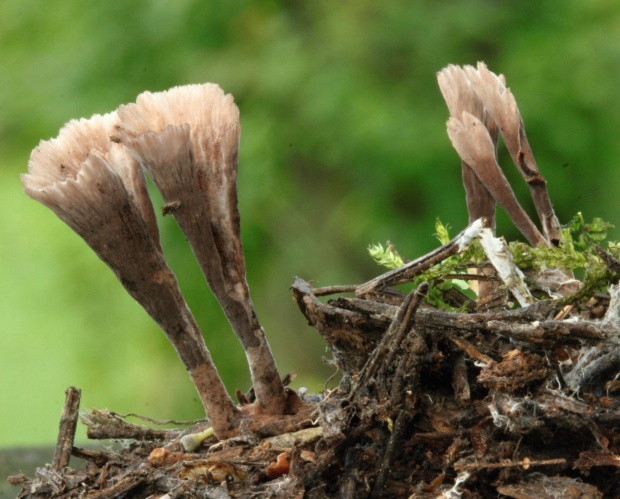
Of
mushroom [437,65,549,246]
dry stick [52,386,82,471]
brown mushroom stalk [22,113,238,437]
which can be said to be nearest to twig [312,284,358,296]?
brown mushroom stalk [22,113,238,437]

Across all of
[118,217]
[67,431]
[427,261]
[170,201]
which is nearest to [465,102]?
[427,261]

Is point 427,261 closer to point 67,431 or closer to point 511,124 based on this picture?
point 511,124

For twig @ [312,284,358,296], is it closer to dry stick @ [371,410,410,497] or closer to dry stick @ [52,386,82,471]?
dry stick @ [371,410,410,497]

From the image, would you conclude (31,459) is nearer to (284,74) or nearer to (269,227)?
(269,227)

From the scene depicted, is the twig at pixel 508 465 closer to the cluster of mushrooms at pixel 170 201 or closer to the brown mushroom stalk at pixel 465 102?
the cluster of mushrooms at pixel 170 201

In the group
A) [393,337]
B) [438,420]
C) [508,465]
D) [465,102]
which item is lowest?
[508,465]

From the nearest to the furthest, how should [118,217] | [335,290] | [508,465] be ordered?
1. [508,465]
2. [118,217]
3. [335,290]
